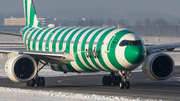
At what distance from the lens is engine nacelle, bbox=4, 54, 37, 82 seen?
86.5 feet

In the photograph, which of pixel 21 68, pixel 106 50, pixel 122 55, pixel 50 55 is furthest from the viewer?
pixel 50 55

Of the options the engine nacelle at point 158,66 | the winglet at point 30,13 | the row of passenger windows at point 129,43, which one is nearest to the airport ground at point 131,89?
the engine nacelle at point 158,66

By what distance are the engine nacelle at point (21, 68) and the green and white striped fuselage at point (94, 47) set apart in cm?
359

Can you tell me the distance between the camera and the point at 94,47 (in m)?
26.7

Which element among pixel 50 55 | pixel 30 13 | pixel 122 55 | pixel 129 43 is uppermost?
pixel 30 13

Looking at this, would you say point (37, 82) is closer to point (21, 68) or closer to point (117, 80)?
point (21, 68)

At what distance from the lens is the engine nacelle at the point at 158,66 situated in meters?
27.3

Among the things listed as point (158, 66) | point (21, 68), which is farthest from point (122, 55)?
point (21, 68)

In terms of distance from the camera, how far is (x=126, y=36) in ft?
82.3

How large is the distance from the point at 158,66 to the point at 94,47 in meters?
5.30

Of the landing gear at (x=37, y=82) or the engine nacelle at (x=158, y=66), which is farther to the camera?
the landing gear at (x=37, y=82)

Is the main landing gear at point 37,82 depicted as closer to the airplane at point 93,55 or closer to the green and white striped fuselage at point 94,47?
the airplane at point 93,55

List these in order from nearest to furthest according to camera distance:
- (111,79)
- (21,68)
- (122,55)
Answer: (122,55) < (21,68) < (111,79)

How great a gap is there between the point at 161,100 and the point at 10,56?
47.3 ft
